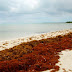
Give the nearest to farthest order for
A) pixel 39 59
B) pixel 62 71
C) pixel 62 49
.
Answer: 1. pixel 62 71
2. pixel 39 59
3. pixel 62 49

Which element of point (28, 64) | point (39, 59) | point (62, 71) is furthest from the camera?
point (39, 59)

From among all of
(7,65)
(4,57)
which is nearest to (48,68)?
(7,65)

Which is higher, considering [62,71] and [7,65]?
[7,65]

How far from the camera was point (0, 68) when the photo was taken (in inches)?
185

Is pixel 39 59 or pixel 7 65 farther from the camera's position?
pixel 39 59

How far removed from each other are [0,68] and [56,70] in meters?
2.69

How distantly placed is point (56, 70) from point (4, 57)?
3.27m

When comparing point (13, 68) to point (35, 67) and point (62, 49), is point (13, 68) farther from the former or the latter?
point (62, 49)

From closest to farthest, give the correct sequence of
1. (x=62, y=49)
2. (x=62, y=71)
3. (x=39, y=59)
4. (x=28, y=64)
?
(x=62, y=71), (x=28, y=64), (x=39, y=59), (x=62, y=49)

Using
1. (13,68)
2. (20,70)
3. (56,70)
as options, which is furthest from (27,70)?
(56,70)

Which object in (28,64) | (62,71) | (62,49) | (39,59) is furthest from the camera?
(62,49)

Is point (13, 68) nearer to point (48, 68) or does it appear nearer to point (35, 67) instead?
point (35, 67)

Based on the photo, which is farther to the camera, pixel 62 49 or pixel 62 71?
pixel 62 49

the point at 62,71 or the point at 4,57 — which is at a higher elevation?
the point at 4,57
